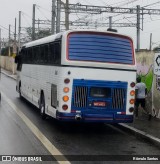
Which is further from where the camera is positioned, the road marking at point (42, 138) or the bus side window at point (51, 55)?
the bus side window at point (51, 55)

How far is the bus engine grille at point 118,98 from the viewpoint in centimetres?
1177

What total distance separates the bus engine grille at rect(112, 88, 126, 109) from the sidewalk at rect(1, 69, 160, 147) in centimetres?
87

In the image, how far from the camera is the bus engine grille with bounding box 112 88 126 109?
1177 cm

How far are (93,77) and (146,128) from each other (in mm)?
2355

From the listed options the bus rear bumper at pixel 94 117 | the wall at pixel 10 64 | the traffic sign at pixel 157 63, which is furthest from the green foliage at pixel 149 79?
the wall at pixel 10 64

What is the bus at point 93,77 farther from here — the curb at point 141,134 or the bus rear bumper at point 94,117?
the curb at point 141,134

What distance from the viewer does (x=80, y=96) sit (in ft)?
37.6

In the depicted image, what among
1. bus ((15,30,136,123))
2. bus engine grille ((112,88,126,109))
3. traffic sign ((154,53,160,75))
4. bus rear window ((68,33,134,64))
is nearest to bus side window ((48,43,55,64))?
bus ((15,30,136,123))

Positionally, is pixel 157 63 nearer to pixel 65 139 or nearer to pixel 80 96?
pixel 80 96

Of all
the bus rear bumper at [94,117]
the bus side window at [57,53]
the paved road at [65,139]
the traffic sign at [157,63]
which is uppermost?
the bus side window at [57,53]

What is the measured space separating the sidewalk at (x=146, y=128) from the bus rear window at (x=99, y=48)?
6.47ft

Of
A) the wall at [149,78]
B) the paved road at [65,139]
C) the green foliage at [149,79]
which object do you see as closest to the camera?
the paved road at [65,139]

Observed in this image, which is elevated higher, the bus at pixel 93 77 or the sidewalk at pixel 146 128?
the bus at pixel 93 77

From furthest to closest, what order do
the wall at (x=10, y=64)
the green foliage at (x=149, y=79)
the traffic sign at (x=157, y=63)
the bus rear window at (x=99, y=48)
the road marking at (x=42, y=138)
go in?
1. the wall at (x=10, y=64)
2. the green foliage at (x=149, y=79)
3. the traffic sign at (x=157, y=63)
4. the bus rear window at (x=99, y=48)
5. the road marking at (x=42, y=138)
